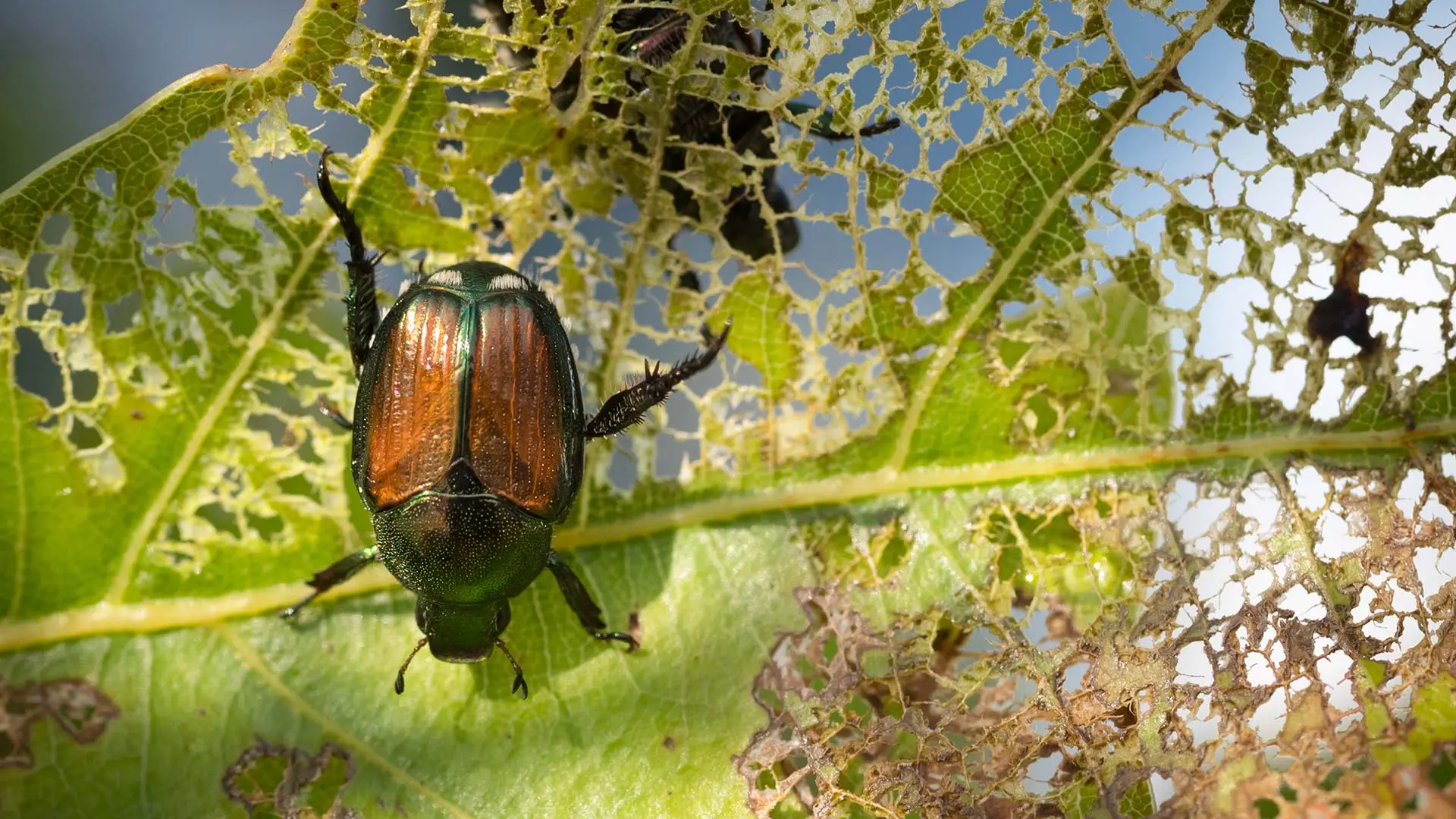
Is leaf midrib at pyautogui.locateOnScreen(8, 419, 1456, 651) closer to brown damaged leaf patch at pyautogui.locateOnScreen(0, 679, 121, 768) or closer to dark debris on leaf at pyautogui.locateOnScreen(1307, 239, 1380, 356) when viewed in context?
brown damaged leaf patch at pyautogui.locateOnScreen(0, 679, 121, 768)

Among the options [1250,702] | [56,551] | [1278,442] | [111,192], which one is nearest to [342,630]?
[56,551]

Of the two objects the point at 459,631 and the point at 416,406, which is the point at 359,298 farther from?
the point at 459,631

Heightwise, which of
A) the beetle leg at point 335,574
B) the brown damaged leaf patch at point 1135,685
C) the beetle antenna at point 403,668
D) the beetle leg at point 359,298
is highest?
the beetle leg at point 359,298

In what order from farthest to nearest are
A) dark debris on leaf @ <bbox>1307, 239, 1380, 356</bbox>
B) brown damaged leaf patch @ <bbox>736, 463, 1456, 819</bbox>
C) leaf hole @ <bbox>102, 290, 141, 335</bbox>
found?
leaf hole @ <bbox>102, 290, 141, 335</bbox>, dark debris on leaf @ <bbox>1307, 239, 1380, 356</bbox>, brown damaged leaf patch @ <bbox>736, 463, 1456, 819</bbox>

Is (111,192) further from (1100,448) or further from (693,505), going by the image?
(1100,448)

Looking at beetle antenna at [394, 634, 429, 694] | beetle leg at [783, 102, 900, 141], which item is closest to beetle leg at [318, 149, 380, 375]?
beetle antenna at [394, 634, 429, 694]

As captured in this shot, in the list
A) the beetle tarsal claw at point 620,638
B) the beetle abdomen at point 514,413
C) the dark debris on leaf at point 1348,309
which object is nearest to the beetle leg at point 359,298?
the beetle abdomen at point 514,413

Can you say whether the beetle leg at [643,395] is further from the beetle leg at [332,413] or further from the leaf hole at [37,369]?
the leaf hole at [37,369]
